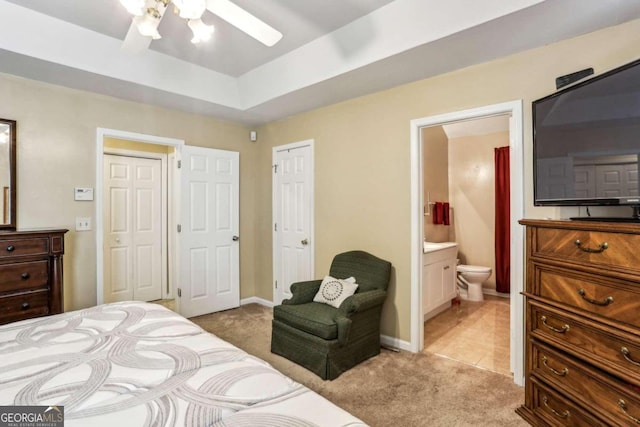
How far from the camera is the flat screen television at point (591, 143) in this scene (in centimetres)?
158

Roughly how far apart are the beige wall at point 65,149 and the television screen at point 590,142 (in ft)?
11.9

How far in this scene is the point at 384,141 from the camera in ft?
10.3

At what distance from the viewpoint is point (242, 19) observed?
5.49 feet

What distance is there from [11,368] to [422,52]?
280 centimetres

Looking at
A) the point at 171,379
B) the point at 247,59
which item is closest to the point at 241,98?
the point at 247,59

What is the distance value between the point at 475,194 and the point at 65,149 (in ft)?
17.0

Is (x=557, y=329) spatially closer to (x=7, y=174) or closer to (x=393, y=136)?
(x=393, y=136)

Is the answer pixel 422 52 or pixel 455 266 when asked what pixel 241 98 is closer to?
pixel 422 52

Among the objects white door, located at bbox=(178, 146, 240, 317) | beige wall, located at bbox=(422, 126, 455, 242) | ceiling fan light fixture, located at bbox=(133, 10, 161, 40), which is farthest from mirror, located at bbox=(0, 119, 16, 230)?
beige wall, located at bbox=(422, 126, 455, 242)

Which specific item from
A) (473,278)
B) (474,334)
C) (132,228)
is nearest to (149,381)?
(474,334)

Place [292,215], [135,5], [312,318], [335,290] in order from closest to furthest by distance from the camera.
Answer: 1. [135,5]
2. [312,318]
3. [335,290]
4. [292,215]

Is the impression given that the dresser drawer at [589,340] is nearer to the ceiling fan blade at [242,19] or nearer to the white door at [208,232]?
the ceiling fan blade at [242,19]

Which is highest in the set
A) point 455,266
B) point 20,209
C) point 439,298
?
point 20,209

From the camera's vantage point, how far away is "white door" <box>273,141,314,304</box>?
3.82m
